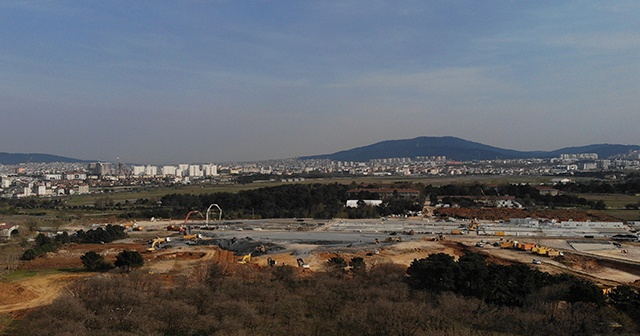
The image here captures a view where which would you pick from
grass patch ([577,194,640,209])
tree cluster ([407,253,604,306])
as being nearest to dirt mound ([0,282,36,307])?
tree cluster ([407,253,604,306])

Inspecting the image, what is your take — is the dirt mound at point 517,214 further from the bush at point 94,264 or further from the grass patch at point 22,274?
the grass patch at point 22,274

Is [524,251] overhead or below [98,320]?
below

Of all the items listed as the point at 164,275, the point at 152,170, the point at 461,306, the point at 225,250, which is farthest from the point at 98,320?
the point at 152,170

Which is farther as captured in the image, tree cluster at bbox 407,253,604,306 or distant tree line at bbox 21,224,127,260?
distant tree line at bbox 21,224,127,260

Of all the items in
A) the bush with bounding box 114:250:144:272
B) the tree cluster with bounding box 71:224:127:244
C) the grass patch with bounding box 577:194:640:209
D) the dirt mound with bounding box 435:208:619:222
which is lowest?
the tree cluster with bounding box 71:224:127:244

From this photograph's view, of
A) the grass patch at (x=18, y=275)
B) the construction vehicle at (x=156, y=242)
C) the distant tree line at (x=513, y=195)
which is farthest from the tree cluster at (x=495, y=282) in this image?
the distant tree line at (x=513, y=195)

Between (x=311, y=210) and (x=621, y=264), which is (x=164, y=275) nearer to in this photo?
(x=621, y=264)

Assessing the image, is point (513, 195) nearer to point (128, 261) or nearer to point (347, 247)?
point (347, 247)

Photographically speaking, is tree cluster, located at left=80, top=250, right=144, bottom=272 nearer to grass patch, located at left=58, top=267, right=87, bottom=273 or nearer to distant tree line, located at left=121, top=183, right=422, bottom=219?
grass patch, located at left=58, top=267, right=87, bottom=273

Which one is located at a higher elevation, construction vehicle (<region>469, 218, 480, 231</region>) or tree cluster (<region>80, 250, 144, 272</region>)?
tree cluster (<region>80, 250, 144, 272</region>)

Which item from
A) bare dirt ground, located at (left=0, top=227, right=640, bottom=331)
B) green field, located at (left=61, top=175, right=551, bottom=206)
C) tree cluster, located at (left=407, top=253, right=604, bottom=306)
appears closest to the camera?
tree cluster, located at (left=407, top=253, right=604, bottom=306)
